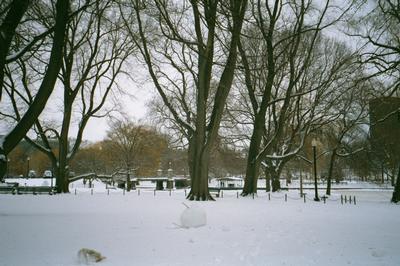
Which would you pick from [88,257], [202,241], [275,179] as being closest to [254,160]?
Answer: [275,179]

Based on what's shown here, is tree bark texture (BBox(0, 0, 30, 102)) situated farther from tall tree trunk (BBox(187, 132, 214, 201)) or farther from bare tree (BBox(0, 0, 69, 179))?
tall tree trunk (BBox(187, 132, 214, 201))

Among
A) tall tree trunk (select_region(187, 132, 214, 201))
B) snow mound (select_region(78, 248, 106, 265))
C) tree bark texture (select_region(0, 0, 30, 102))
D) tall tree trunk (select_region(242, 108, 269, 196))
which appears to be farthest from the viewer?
tall tree trunk (select_region(242, 108, 269, 196))

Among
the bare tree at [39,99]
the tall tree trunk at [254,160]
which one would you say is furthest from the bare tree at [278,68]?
the bare tree at [39,99]

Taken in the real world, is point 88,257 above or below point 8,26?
below

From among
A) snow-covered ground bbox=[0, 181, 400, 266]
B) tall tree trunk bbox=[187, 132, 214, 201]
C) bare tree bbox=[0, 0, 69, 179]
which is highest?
bare tree bbox=[0, 0, 69, 179]

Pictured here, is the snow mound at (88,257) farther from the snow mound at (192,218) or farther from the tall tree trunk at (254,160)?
the tall tree trunk at (254,160)

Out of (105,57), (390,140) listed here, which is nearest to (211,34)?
(105,57)

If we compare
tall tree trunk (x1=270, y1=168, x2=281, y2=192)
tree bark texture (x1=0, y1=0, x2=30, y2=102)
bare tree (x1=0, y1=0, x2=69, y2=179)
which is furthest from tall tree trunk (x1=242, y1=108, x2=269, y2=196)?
tree bark texture (x1=0, y1=0, x2=30, y2=102)

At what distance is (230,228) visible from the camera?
1089 centimetres

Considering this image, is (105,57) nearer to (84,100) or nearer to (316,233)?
(84,100)

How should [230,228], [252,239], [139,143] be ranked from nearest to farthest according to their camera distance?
1. [252,239]
2. [230,228]
3. [139,143]

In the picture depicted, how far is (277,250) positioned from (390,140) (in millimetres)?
33976

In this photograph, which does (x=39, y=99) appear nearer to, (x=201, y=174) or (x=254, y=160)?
(x=201, y=174)

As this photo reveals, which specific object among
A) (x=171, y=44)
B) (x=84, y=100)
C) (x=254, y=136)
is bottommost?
(x=254, y=136)
